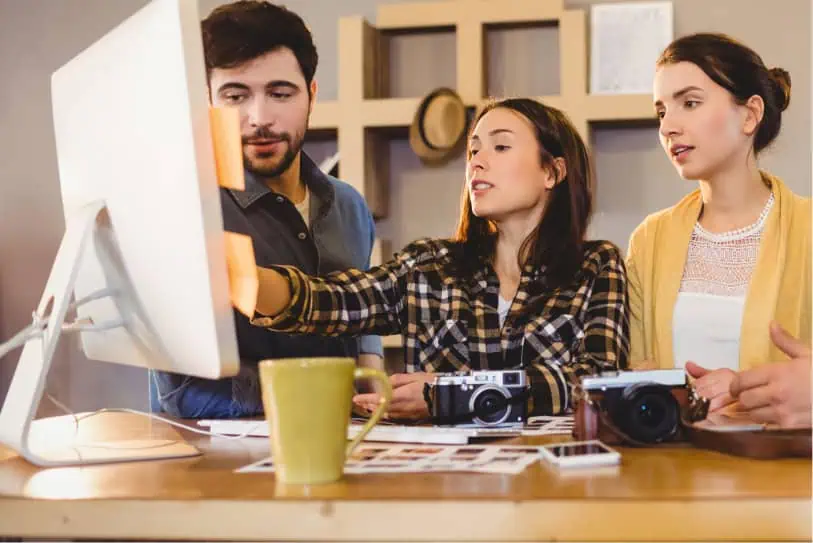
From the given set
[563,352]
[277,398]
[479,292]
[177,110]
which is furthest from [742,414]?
[177,110]

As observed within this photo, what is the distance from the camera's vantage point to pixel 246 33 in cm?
167

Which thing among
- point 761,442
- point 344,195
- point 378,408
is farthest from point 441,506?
point 344,195

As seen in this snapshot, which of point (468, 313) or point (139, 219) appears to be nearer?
point (139, 219)

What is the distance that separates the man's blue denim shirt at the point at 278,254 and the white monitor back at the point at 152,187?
1.26ft

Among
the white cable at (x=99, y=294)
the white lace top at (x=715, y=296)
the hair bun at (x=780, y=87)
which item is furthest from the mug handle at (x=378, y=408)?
the hair bun at (x=780, y=87)

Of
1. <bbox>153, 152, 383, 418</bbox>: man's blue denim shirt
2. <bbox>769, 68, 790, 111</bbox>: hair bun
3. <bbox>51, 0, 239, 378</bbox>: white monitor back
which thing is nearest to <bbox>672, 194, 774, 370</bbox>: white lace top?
<bbox>769, 68, 790, 111</bbox>: hair bun

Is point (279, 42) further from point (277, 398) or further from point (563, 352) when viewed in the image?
point (277, 398)

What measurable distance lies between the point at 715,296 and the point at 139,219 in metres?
1.25

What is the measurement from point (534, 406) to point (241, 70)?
0.82 m

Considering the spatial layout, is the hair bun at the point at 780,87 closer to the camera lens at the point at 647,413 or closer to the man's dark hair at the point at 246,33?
the man's dark hair at the point at 246,33

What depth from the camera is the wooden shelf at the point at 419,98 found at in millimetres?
2500

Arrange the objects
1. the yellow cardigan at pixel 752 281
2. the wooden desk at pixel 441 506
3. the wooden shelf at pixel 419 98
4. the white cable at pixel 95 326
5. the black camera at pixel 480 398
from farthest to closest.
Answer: the wooden shelf at pixel 419 98 → the yellow cardigan at pixel 752 281 → the black camera at pixel 480 398 → the white cable at pixel 95 326 → the wooden desk at pixel 441 506

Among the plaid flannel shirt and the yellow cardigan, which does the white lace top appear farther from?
the plaid flannel shirt

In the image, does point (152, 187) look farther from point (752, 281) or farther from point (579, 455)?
point (752, 281)
